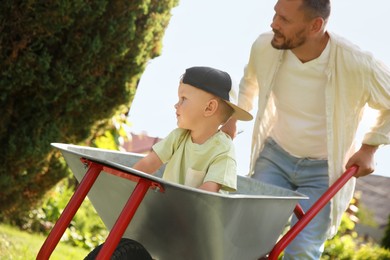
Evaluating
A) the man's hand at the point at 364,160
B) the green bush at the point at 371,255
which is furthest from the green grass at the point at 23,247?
the green bush at the point at 371,255

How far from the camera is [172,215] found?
224cm

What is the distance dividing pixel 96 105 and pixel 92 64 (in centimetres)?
37

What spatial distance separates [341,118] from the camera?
317 cm

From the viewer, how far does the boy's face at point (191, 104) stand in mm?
2525

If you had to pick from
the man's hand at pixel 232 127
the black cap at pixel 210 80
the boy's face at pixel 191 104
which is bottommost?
the man's hand at pixel 232 127

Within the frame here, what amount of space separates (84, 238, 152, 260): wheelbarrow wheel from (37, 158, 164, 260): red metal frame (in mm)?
109

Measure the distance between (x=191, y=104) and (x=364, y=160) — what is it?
2.84ft

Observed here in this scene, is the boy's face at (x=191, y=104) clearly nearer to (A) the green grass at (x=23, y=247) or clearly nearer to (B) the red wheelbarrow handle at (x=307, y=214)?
(B) the red wheelbarrow handle at (x=307, y=214)

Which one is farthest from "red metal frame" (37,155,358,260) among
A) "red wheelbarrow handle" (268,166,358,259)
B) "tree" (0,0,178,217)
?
"tree" (0,0,178,217)

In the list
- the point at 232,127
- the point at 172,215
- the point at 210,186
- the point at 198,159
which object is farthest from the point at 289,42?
the point at 172,215

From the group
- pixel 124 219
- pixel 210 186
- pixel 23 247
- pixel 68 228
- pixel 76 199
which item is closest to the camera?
pixel 124 219

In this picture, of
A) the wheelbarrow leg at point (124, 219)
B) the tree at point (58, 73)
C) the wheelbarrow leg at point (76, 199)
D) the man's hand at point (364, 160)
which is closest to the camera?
the wheelbarrow leg at point (124, 219)

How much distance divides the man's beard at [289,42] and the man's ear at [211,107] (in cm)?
65

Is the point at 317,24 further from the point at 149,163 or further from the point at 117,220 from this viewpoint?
the point at 117,220
